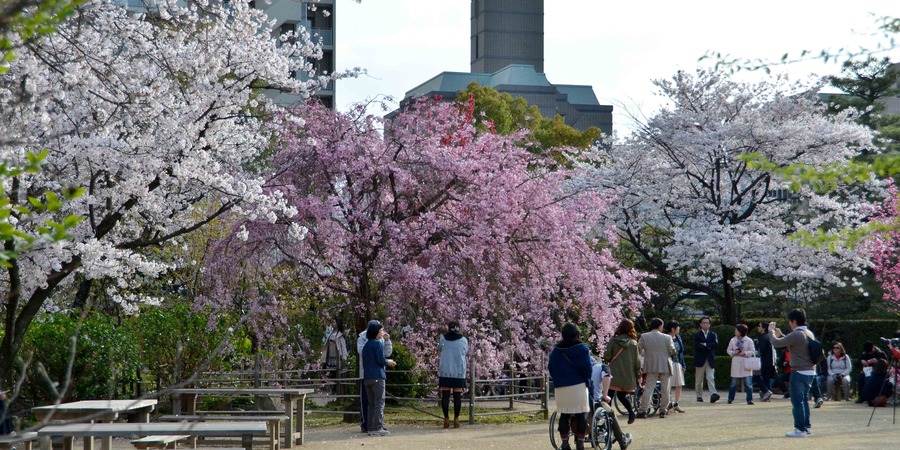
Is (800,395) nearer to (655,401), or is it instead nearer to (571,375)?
(571,375)

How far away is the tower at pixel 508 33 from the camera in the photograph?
106 metres

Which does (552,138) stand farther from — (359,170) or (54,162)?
(54,162)

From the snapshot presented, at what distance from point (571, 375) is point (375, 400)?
387 centimetres

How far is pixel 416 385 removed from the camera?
17438 mm

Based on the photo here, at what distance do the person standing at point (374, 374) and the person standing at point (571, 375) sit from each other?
11.4 ft

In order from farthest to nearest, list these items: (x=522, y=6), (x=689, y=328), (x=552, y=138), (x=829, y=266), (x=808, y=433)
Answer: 1. (x=522, y=6)
2. (x=552, y=138)
3. (x=689, y=328)
4. (x=829, y=266)
5. (x=808, y=433)

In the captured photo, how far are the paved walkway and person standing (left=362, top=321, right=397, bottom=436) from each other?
25 centimetres

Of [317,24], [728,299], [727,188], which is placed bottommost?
[728,299]

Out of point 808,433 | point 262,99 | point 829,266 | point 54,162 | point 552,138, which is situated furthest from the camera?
point 552,138

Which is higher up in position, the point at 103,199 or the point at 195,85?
the point at 195,85

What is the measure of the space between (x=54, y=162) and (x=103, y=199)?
31.3 inches

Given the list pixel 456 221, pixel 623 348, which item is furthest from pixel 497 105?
pixel 623 348

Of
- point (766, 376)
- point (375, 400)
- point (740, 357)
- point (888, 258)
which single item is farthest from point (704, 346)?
point (888, 258)

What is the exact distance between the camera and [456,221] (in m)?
17.2
